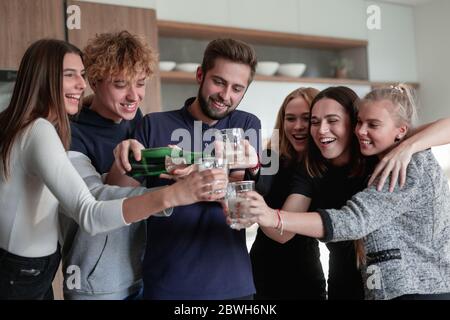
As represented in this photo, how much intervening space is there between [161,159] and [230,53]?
1.34 ft

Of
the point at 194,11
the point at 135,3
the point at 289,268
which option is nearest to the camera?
the point at 289,268

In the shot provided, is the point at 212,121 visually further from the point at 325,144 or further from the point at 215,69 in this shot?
the point at 325,144

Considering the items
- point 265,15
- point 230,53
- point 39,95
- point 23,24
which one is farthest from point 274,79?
point 39,95

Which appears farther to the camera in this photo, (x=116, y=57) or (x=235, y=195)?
(x=116, y=57)

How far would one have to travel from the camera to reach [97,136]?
4.51 ft

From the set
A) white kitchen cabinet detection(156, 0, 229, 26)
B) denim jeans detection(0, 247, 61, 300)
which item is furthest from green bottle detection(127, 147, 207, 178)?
white kitchen cabinet detection(156, 0, 229, 26)

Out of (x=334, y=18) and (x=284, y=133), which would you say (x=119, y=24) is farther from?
(x=334, y=18)

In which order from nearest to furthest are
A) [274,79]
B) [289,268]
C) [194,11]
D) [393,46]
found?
[289,268], [194,11], [274,79], [393,46]

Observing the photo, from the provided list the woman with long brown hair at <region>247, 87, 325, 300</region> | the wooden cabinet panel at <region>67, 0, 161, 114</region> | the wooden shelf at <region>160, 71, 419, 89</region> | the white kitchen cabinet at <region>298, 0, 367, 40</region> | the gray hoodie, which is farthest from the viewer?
the white kitchen cabinet at <region>298, 0, 367, 40</region>

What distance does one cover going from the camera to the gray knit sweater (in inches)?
45.6

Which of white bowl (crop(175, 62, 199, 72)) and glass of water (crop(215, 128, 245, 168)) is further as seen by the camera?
white bowl (crop(175, 62, 199, 72))

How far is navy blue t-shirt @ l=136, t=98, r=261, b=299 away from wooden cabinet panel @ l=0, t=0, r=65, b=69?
1.59 m

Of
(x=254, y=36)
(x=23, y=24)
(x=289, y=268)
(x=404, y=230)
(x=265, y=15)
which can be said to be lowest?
(x=289, y=268)

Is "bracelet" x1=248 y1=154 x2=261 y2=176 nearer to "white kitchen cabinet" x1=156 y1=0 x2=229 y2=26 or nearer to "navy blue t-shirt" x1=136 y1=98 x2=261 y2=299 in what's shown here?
"navy blue t-shirt" x1=136 y1=98 x2=261 y2=299
